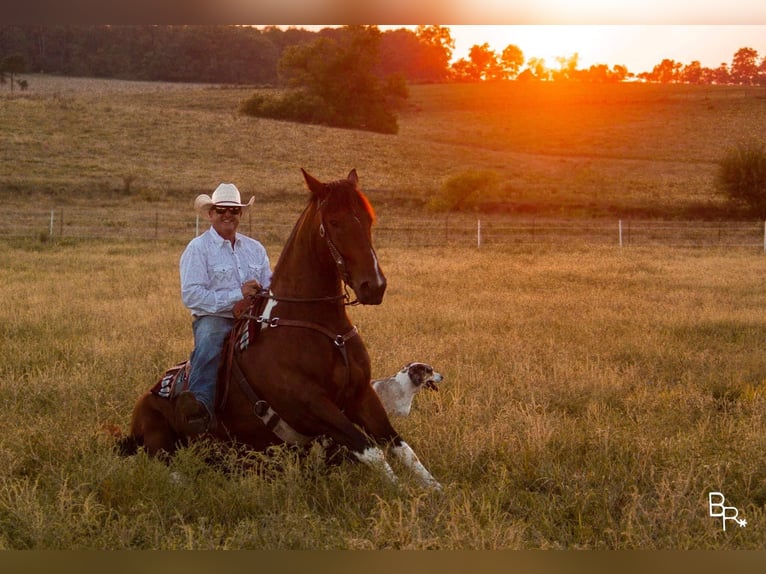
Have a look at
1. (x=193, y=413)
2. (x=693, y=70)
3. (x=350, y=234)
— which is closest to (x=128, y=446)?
(x=193, y=413)

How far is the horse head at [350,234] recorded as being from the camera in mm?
5234

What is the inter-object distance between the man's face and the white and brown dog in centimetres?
253

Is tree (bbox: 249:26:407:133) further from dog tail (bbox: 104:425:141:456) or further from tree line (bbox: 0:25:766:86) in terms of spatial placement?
dog tail (bbox: 104:425:141:456)

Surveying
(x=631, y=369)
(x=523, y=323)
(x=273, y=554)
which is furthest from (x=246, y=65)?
(x=273, y=554)

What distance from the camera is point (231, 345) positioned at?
20.4 ft

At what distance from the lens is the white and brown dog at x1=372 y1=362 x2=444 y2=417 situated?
8141mm

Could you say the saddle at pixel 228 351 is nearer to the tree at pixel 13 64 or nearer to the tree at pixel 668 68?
the tree at pixel 668 68

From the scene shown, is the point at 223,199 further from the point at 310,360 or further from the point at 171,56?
the point at 171,56

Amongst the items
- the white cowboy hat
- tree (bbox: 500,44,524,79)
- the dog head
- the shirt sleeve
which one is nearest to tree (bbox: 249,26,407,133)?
tree (bbox: 500,44,524,79)

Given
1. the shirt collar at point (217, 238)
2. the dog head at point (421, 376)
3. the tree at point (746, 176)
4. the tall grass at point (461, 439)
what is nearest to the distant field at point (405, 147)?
the tree at point (746, 176)

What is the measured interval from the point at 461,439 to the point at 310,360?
158cm

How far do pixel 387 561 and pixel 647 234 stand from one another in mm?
32177

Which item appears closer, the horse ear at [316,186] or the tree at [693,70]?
the horse ear at [316,186]

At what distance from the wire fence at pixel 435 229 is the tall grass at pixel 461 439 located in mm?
16126
